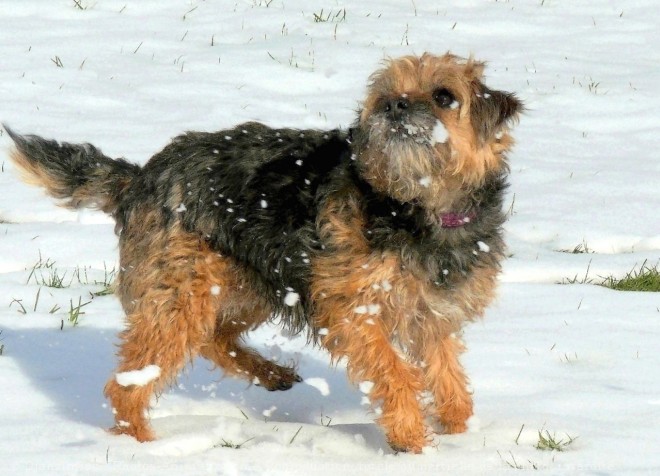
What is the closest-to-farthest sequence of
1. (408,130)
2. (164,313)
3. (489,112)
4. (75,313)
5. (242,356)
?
1. (408,130)
2. (489,112)
3. (164,313)
4. (242,356)
5. (75,313)

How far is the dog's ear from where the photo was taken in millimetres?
4590

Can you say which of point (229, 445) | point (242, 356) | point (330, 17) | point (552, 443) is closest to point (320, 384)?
point (242, 356)

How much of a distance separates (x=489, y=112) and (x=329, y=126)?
5063mm

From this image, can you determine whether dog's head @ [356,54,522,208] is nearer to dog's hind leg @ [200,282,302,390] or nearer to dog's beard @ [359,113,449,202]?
dog's beard @ [359,113,449,202]

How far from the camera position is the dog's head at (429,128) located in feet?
14.5

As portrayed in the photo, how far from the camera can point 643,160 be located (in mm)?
9188

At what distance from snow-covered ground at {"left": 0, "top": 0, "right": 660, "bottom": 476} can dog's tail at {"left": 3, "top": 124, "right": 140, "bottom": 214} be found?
0.85 m

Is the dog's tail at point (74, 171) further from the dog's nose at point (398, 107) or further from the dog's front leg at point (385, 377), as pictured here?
the dog's nose at point (398, 107)

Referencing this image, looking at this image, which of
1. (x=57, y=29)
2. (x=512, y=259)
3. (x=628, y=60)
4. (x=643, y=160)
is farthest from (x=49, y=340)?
(x=628, y=60)

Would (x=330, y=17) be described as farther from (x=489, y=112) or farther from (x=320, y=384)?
(x=489, y=112)

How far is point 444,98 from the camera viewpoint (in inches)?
179

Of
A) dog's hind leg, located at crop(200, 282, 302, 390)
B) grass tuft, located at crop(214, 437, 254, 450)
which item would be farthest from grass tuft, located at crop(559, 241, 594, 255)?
grass tuft, located at crop(214, 437, 254, 450)

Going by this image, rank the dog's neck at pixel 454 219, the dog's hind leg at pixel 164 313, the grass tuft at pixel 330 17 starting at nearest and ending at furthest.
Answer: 1. the dog's neck at pixel 454 219
2. the dog's hind leg at pixel 164 313
3. the grass tuft at pixel 330 17

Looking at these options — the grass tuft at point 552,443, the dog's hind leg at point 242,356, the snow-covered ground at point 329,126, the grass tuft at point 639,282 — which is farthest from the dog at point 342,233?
the grass tuft at point 639,282
